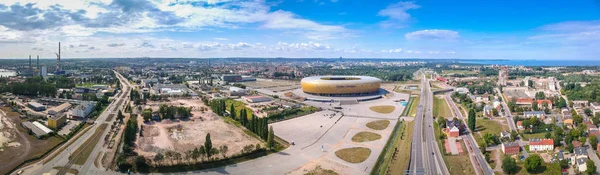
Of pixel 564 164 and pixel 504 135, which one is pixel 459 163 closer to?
pixel 564 164

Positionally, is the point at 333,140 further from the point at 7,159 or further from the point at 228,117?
the point at 7,159

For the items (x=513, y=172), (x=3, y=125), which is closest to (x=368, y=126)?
(x=513, y=172)

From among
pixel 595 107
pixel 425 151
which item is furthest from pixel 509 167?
pixel 595 107

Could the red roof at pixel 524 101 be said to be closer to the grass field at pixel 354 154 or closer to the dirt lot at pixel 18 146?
the grass field at pixel 354 154

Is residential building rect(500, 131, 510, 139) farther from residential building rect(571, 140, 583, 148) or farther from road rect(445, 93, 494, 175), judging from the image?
residential building rect(571, 140, 583, 148)

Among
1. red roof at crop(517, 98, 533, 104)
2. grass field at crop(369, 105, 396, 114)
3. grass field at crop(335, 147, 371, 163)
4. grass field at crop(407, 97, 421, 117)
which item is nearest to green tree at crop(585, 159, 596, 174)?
grass field at crop(335, 147, 371, 163)
